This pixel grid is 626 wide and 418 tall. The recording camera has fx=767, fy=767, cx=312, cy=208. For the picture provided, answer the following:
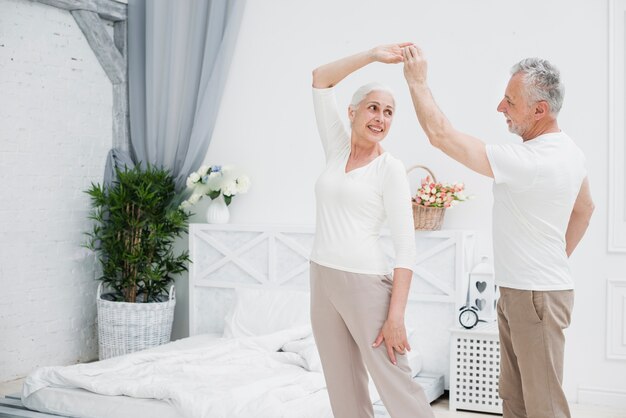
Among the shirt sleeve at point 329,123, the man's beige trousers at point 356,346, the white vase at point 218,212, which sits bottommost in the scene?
the man's beige trousers at point 356,346

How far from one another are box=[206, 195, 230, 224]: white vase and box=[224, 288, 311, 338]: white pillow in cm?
54

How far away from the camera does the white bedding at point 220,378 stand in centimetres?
331

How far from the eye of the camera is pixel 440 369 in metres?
4.46

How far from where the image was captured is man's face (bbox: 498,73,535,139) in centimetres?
223

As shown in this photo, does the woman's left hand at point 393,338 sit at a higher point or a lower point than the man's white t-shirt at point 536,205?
lower

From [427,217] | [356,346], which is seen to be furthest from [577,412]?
[356,346]

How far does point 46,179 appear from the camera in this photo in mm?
5047

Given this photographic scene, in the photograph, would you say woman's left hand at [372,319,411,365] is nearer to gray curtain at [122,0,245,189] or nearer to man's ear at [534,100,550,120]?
man's ear at [534,100,550,120]

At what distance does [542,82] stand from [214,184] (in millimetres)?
3213

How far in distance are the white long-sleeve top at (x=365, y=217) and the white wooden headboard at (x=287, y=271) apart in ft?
6.33

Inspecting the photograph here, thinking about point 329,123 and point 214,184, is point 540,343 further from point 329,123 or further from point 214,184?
point 214,184

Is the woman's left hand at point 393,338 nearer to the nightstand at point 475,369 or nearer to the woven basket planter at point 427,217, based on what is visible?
the nightstand at point 475,369

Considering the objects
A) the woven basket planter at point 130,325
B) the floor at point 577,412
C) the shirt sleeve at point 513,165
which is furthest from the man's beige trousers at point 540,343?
the woven basket planter at point 130,325

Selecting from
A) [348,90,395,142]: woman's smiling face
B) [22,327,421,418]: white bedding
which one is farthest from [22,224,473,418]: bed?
[348,90,395,142]: woman's smiling face
